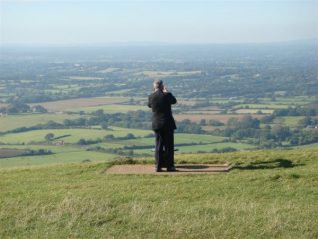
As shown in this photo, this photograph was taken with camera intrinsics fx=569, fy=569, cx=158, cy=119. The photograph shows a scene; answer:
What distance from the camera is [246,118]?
54.0m

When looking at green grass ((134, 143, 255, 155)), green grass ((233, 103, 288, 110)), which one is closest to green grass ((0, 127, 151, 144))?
green grass ((134, 143, 255, 155))

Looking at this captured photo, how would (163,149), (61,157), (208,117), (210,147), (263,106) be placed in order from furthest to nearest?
(263,106), (208,117), (210,147), (61,157), (163,149)

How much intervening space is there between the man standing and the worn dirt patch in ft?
1.00

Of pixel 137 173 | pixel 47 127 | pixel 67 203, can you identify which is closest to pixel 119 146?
pixel 47 127

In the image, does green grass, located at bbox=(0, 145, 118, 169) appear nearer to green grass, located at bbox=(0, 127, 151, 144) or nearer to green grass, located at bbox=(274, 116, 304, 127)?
green grass, located at bbox=(0, 127, 151, 144)

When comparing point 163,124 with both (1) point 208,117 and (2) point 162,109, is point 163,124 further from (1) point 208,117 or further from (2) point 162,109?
(1) point 208,117

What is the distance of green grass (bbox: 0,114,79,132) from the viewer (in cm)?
5803

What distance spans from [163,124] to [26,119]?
2064 inches

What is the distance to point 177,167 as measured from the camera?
45.2 feet

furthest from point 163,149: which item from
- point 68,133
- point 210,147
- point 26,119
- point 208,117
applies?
point 26,119

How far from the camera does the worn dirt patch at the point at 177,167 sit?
13073 mm

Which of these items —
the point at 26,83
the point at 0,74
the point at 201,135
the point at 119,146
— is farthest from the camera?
the point at 0,74

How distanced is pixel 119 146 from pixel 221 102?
32276 millimetres

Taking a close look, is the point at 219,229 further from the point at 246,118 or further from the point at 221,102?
the point at 221,102
